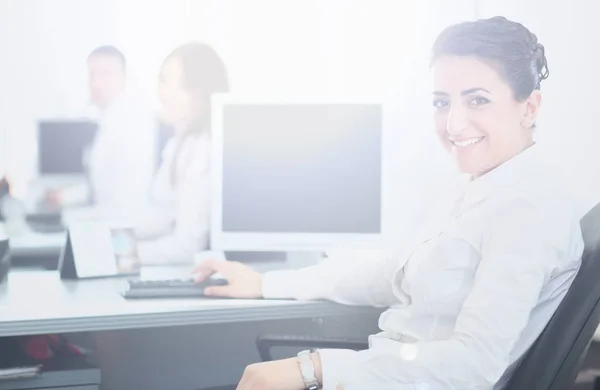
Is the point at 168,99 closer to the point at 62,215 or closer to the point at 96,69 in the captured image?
the point at 96,69

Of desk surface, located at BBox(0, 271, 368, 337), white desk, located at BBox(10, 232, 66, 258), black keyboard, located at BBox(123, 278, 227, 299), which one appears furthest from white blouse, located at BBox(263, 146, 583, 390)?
white desk, located at BBox(10, 232, 66, 258)

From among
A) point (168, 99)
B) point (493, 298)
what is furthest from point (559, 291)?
point (168, 99)

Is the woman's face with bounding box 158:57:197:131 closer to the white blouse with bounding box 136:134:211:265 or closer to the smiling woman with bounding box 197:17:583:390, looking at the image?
the white blouse with bounding box 136:134:211:265

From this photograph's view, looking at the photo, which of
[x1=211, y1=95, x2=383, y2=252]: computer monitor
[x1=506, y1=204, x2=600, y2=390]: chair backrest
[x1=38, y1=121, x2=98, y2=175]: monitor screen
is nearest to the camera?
[x1=506, y1=204, x2=600, y2=390]: chair backrest

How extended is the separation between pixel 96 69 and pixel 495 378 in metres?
1.43

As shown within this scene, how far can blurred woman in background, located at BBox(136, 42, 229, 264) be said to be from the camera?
7.54 feet

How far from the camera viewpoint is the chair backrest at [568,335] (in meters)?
1.33

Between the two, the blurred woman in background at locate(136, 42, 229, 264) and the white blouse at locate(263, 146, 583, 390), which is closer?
the white blouse at locate(263, 146, 583, 390)

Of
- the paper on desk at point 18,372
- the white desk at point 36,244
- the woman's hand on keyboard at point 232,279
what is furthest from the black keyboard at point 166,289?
the white desk at point 36,244

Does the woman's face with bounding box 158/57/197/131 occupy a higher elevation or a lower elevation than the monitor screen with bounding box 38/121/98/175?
higher

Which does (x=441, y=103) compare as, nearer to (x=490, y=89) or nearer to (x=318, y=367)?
(x=490, y=89)

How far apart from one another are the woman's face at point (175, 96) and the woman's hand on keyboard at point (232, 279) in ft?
1.88

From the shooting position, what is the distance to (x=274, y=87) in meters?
2.34

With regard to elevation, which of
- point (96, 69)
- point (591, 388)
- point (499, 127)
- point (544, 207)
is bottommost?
point (591, 388)
